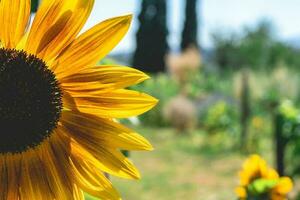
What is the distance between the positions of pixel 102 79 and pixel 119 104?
0.12ft

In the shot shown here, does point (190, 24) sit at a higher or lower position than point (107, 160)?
lower

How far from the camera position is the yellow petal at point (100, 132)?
767 mm

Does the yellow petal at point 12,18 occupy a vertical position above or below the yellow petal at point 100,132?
above

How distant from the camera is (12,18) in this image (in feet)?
2.31

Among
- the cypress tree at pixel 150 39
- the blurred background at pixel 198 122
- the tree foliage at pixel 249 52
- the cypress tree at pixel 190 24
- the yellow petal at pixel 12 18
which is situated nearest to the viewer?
the yellow petal at pixel 12 18

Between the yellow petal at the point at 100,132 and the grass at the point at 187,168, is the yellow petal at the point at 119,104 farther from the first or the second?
the grass at the point at 187,168

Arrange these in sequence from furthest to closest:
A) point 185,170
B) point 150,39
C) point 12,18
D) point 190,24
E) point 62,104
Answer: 1. point 190,24
2. point 150,39
3. point 185,170
4. point 62,104
5. point 12,18

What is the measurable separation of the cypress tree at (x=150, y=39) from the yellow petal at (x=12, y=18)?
67.0ft

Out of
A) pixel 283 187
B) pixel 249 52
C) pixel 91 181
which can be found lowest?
pixel 249 52

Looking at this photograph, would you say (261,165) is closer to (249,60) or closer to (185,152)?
(185,152)

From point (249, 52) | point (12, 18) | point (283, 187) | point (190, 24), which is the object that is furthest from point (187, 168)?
point (249, 52)

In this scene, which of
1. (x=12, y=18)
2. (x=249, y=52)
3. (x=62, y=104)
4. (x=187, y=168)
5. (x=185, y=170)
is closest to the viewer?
(x=12, y=18)

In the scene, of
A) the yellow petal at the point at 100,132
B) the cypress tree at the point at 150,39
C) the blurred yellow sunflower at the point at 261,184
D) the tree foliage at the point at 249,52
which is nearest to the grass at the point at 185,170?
the blurred yellow sunflower at the point at 261,184

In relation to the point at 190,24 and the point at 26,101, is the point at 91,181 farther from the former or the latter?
the point at 190,24
